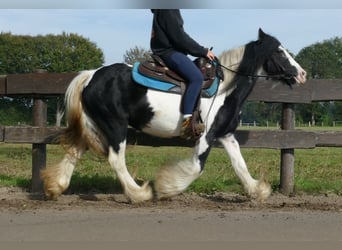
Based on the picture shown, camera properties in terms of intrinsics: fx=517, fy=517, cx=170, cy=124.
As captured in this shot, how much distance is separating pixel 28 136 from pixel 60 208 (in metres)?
1.69

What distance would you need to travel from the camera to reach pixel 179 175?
583 centimetres

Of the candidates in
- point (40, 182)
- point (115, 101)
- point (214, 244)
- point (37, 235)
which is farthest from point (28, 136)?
point (214, 244)

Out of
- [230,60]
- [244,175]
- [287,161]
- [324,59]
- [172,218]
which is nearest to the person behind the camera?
[172,218]

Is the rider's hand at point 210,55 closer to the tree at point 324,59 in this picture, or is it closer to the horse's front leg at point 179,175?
the horse's front leg at point 179,175

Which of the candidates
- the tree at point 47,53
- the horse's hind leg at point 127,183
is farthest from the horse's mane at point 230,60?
the tree at point 47,53

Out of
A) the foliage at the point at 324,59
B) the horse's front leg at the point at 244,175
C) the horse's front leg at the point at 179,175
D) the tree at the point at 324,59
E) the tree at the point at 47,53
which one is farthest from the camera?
the foliage at the point at 324,59

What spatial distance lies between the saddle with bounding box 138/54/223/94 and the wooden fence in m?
1.00

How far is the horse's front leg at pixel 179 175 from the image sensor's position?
5.83 meters

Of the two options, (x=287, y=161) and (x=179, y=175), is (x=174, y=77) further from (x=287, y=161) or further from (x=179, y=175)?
(x=287, y=161)

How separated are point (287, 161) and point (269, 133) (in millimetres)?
488

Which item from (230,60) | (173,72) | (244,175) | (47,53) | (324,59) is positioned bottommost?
(244,175)

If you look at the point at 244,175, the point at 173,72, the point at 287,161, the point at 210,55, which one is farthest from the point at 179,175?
the point at 287,161

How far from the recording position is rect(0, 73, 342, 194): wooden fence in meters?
6.91

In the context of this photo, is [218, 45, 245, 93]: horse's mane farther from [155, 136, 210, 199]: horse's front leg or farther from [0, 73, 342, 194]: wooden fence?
[155, 136, 210, 199]: horse's front leg
